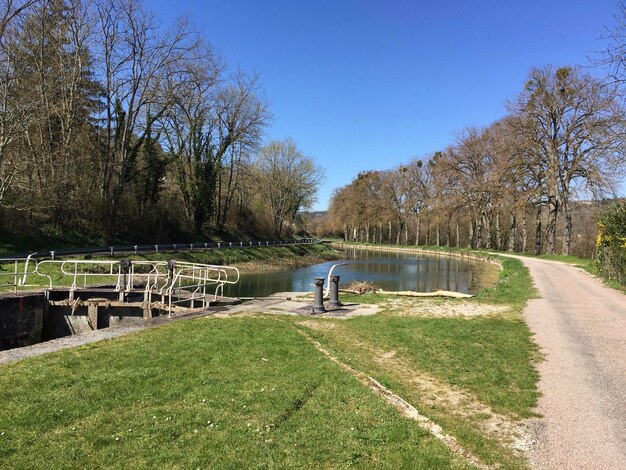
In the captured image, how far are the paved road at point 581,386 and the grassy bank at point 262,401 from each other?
0.31 m

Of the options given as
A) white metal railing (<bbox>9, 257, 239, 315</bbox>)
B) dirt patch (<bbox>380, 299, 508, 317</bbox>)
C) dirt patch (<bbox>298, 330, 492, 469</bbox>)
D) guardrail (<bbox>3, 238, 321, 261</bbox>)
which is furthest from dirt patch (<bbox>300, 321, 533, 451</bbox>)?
guardrail (<bbox>3, 238, 321, 261</bbox>)

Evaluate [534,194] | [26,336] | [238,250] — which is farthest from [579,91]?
[26,336]

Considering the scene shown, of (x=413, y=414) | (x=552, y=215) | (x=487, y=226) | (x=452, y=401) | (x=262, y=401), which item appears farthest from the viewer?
(x=487, y=226)

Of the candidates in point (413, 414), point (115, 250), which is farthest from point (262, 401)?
point (115, 250)

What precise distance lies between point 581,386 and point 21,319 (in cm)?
1381

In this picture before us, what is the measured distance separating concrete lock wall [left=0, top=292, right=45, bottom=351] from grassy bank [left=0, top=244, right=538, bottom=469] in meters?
5.84

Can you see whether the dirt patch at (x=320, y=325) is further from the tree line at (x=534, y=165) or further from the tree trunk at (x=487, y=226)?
the tree trunk at (x=487, y=226)

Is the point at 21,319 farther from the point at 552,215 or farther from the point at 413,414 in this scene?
the point at 552,215

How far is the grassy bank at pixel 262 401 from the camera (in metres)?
4.19

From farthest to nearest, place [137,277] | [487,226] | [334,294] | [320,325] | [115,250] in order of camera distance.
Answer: [487,226], [115,250], [137,277], [334,294], [320,325]

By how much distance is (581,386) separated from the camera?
6.22 metres

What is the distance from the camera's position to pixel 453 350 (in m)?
8.17

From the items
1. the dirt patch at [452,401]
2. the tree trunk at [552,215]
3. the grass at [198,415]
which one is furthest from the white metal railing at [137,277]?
the tree trunk at [552,215]

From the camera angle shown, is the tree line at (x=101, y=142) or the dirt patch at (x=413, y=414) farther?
the tree line at (x=101, y=142)
